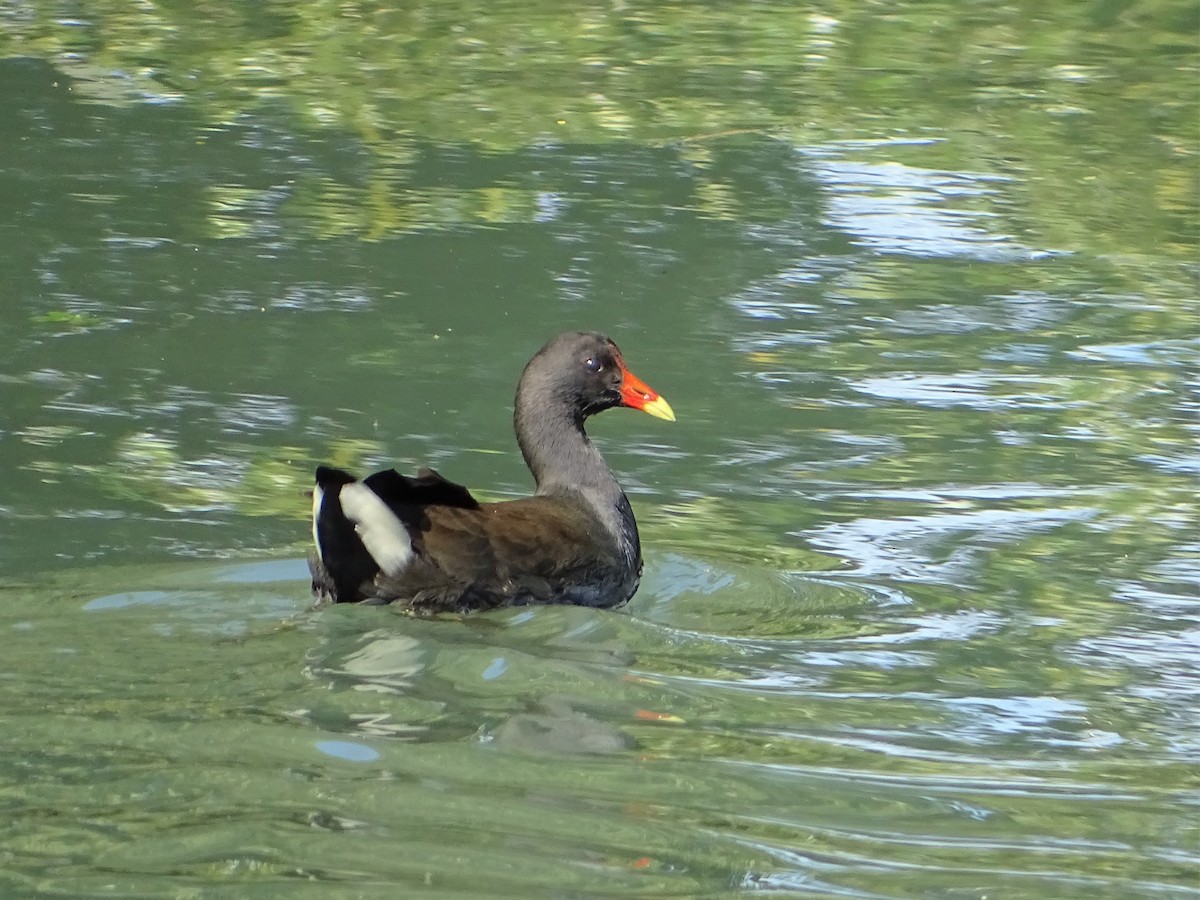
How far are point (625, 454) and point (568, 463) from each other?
0.97 m


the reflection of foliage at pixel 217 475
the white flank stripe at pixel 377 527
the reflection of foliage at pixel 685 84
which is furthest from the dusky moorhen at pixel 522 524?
the reflection of foliage at pixel 685 84

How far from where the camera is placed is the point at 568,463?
7.17m

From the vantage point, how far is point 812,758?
496 cm

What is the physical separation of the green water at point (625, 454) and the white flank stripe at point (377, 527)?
197 mm

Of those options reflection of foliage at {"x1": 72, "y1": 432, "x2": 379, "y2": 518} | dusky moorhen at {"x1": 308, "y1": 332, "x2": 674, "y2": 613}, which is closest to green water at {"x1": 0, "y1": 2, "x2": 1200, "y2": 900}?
reflection of foliage at {"x1": 72, "y1": 432, "x2": 379, "y2": 518}

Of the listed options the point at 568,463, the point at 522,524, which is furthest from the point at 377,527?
the point at 568,463

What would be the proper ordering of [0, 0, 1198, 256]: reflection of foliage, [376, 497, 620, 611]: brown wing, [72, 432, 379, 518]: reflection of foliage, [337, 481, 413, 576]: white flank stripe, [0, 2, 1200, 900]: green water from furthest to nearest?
[0, 0, 1198, 256]: reflection of foliage < [72, 432, 379, 518]: reflection of foliage < [376, 497, 620, 611]: brown wing < [337, 481, 413, 576]: white flank stripe < [0, 2, 1200, 900]: green water

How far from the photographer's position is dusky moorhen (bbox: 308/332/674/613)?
609cm

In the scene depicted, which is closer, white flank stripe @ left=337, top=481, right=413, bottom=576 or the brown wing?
white flank stripe @ left=337, top=481, right=413, bottom=576

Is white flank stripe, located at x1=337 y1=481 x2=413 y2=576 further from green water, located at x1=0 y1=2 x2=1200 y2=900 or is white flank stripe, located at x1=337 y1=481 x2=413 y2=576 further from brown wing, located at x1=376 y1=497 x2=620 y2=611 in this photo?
green water, located at x1=0 y1=2 x2=1200 y2=900

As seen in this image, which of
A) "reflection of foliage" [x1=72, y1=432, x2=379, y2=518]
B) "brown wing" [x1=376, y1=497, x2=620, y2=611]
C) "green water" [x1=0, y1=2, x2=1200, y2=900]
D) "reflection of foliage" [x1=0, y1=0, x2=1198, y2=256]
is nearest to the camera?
→ "green water" [x1=0, y1=2, x2=1200, y2=900]

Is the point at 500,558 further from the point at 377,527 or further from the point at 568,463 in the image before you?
the point at 568,463

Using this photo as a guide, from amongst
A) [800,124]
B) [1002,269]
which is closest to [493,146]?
[800,124]

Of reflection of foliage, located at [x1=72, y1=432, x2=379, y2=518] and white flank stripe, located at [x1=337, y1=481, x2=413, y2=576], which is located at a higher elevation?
white flank stripe, located at [x1=337, y1=481, x2=413, y2=576]
